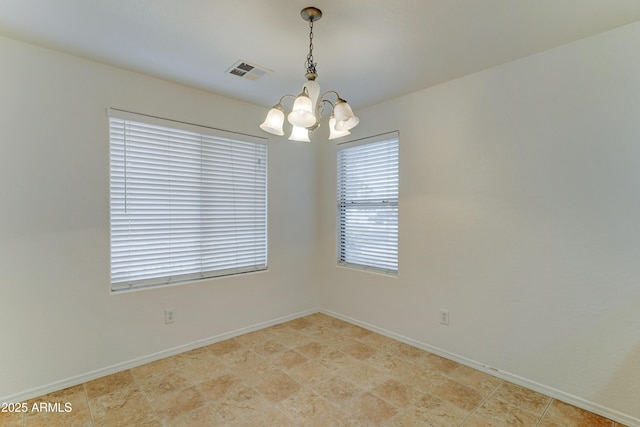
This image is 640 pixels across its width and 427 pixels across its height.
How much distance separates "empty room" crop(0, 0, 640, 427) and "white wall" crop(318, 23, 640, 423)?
0.05ft

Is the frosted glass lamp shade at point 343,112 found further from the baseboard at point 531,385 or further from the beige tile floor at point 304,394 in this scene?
the baseboard at point 531,385

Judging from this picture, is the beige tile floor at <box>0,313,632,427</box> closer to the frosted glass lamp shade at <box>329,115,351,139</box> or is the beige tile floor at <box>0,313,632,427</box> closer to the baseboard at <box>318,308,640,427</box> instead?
the baseboard at <box>318,308,640,427</box>

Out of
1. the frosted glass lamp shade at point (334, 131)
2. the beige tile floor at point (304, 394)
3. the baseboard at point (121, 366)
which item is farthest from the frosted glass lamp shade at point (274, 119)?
the baseboard at point (121, 366)

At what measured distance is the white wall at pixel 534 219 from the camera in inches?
77.7

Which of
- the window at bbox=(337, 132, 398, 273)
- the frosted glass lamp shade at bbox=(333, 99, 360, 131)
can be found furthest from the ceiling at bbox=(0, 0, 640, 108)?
the window at bbox=(337, 132, 398, 273)

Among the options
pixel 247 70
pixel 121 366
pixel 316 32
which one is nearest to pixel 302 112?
pixel 316 32

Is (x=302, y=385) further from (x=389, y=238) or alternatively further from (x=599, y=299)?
(x=599, y=299)

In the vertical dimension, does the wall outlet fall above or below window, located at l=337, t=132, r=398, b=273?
below

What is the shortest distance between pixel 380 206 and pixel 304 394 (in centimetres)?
198

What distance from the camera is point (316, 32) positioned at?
6.61 feet

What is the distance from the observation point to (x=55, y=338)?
228 cm

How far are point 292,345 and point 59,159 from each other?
2553 mm

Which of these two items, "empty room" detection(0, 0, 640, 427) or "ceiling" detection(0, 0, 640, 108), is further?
"empty room" detection(0, 0, 640, 427)

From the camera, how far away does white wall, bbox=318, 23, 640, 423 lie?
77.7 inches
